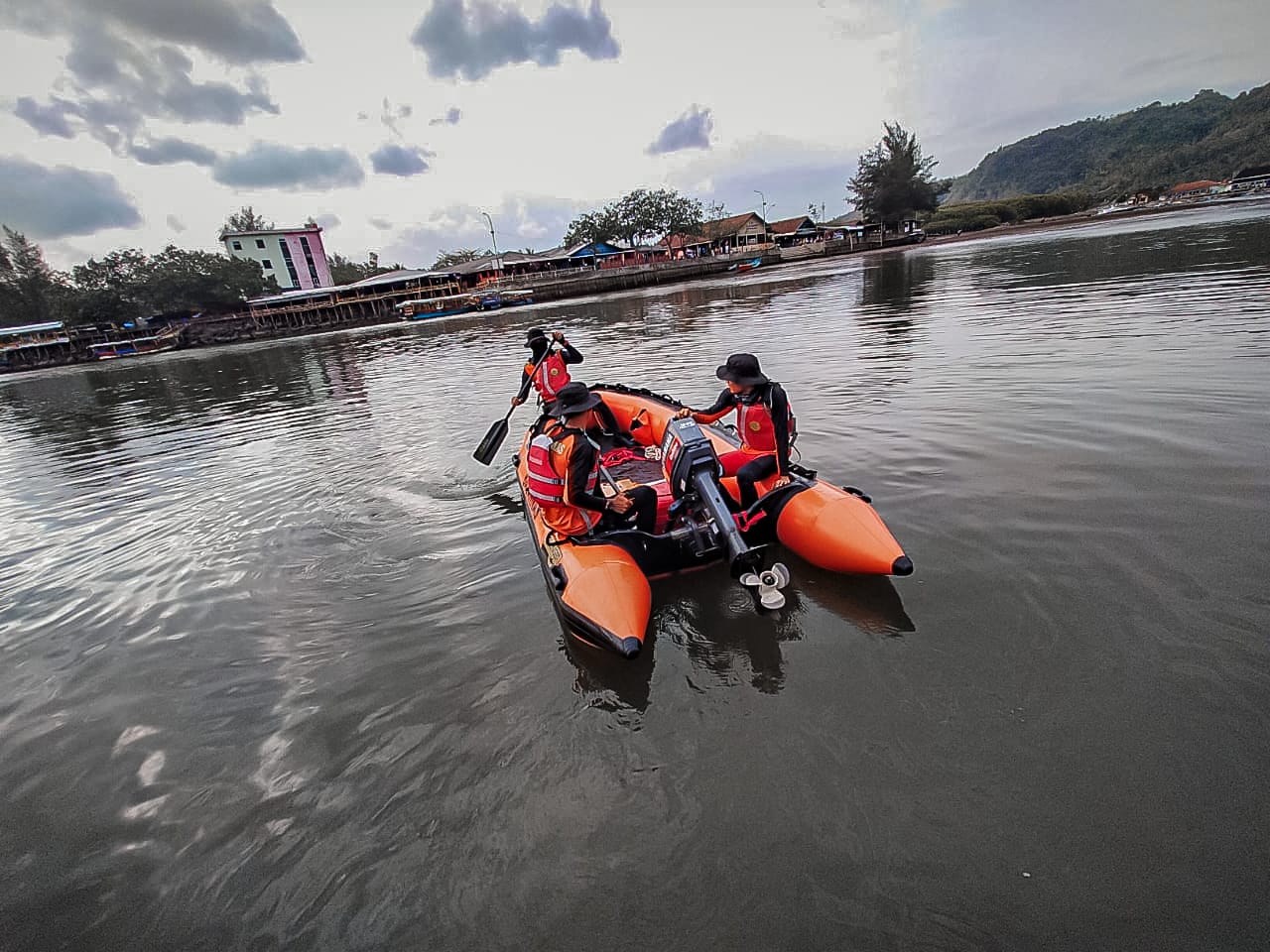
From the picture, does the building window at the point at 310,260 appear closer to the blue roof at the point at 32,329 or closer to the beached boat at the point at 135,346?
the blue roof at the point at 32,329

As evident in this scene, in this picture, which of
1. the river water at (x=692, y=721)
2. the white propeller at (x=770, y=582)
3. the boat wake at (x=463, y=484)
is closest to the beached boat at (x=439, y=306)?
the boat wake at (x=463, y=484)

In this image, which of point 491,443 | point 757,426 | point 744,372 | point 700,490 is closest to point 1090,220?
point 491,443

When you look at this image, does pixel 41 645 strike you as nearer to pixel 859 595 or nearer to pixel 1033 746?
pixel 859 595

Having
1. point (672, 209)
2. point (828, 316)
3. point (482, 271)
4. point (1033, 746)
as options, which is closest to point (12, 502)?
point (1033, 746)

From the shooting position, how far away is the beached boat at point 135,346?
155 ft

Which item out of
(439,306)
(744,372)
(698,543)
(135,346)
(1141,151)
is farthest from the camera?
(1141,151)

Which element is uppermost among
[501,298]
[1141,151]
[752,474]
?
[1141,151]

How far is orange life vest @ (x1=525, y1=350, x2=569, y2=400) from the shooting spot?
809cm

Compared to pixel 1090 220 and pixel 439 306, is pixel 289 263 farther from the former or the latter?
pixel 1090 220

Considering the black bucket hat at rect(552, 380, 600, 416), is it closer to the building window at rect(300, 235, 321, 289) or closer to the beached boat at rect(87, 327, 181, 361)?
the beached boat at rect(87, 327, 181, 361)

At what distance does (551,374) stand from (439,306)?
4831cm

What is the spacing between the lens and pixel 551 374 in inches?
320

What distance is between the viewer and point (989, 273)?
23.5m

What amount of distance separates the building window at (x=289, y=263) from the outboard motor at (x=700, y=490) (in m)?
78.5
